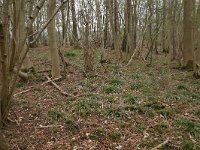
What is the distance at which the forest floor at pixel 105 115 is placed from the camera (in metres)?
6.44

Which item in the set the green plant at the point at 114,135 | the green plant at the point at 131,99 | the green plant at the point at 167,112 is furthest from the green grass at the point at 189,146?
the green plant at the point at 131,99

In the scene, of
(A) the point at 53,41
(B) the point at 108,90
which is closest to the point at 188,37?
(B) the point at 108,90

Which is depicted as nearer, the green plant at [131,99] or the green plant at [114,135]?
the green plant at [114,135]

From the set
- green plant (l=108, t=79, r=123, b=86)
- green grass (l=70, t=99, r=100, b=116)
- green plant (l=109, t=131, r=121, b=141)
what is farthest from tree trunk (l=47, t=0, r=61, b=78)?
green plant (l=109, t=131, r=121, b=141)

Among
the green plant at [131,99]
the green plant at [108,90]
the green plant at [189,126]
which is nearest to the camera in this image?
the green plant at [189,126]

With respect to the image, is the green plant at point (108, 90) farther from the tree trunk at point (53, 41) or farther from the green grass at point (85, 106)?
the tree trunk at point (53, 41)

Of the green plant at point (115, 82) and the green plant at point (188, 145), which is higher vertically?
the green plant at point (115, 82)

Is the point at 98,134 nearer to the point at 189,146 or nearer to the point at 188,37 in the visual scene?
the point at 189,146

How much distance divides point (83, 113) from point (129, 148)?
174 centimetres

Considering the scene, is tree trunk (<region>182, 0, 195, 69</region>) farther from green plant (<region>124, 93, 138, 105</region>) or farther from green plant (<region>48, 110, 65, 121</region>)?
green plant (<region>48, 110, 65, 121</region>)

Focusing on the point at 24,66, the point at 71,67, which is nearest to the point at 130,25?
the point at 71,67

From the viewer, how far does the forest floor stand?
6.44 m

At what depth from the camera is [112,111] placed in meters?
7.73

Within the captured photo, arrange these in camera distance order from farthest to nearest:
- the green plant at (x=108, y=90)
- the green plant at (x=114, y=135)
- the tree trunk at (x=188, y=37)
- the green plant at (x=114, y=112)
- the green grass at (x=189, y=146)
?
the tree trunk at (x=188, y=37), the green plant at (x=108, y=90), the green plant at (x=114, y=112), the green plant at (x=114, y=135), the green grass at (x=189, y=146)
